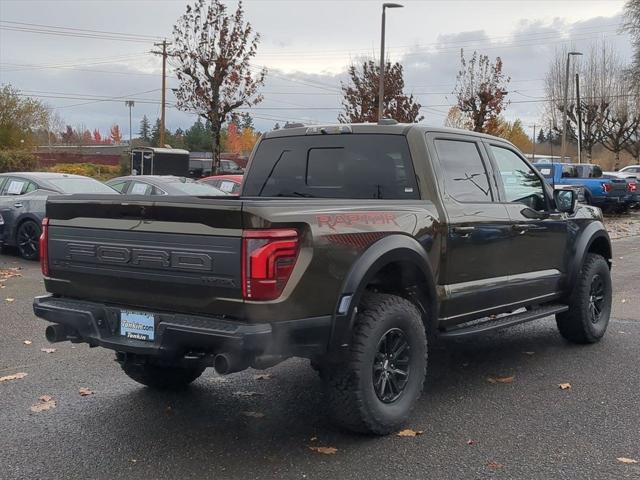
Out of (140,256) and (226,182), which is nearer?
(140,256)

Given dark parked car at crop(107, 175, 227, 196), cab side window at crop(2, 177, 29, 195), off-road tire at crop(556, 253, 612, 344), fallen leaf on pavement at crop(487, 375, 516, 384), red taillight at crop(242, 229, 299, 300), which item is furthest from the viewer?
dark parked car at crop(107, 175, 227, 196)

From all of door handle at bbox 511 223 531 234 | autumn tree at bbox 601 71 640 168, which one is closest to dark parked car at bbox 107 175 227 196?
door handle at bbox 511 223 531 234

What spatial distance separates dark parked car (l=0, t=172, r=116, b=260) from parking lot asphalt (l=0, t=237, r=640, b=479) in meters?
5.74

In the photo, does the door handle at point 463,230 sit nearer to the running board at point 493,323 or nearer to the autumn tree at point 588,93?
the running board at point 493,323

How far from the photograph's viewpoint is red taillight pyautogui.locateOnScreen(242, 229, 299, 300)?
3617 millimetres

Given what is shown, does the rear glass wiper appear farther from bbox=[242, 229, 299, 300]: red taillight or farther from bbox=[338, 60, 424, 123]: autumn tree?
bbox=[338, 60, 424, 123]: autumn tree

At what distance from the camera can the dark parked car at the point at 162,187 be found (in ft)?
42.3

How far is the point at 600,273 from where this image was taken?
6.83 meters

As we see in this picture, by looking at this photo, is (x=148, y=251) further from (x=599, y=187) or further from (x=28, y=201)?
(x=599, y=187)

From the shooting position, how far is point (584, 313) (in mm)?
6488

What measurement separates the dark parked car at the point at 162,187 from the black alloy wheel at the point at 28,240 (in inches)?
67.8

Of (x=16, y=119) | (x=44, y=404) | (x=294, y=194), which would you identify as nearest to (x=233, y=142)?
(x=16, y=119)

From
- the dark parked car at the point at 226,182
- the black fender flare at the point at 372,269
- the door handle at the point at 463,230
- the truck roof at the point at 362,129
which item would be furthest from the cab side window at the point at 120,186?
the black fender flare at the point at 372,269

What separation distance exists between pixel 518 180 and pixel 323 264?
109 inches
